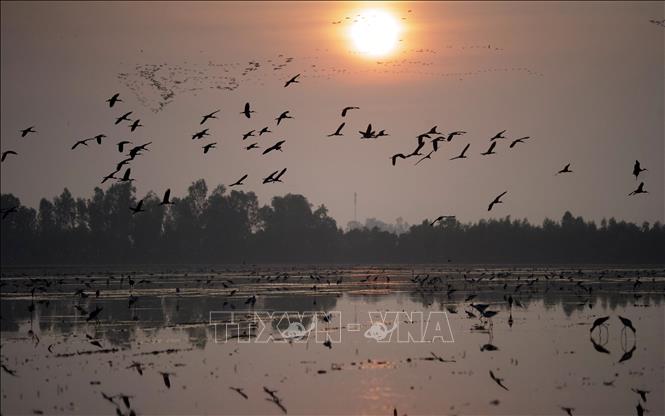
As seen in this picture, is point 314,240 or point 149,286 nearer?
point 149,286

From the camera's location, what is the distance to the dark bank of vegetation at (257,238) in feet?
516

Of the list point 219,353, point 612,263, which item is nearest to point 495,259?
point 612,263

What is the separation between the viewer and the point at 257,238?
18212 cm

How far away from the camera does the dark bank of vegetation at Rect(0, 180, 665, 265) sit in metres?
157

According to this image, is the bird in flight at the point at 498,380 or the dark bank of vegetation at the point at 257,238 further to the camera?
the dark bank of vegetation at the point at 257,238

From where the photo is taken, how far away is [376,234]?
621 ft

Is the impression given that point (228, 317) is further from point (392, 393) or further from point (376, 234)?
point (376, 234)

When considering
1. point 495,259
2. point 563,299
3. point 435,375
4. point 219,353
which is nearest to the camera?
point 435,375

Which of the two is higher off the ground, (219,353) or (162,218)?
(162,218)

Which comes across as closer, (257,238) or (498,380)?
(498,380)

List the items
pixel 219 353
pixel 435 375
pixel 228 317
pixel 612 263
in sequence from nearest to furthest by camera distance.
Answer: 1. pixel 435 375
2. pixel 219 353
3. pixel 228 317
4. pixel 612 263

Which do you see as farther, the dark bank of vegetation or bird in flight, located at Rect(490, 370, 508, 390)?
the dark bank of vegetation

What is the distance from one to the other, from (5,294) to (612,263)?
331ft

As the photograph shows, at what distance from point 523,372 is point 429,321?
12.7 meters
